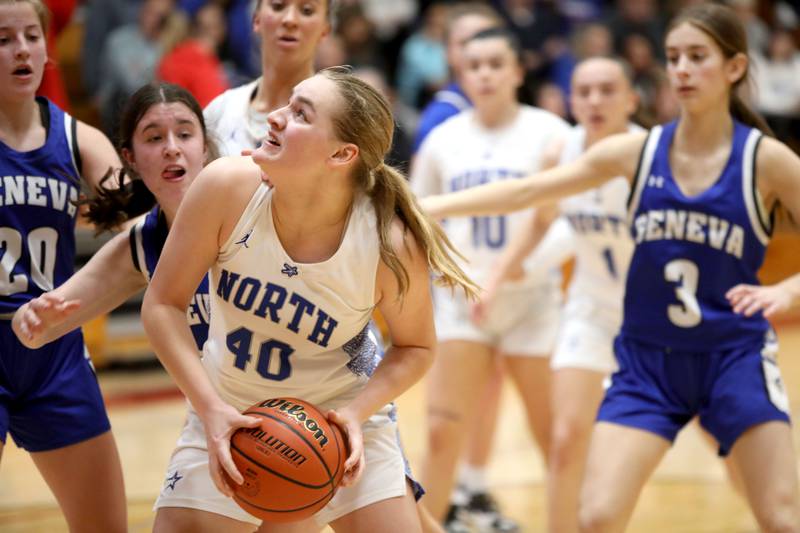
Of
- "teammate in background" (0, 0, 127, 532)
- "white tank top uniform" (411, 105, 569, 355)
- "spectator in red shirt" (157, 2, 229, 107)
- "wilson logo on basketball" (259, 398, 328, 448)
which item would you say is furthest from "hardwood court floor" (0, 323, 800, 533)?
"wilson logo on basketball" (259, 398, 328, 448)

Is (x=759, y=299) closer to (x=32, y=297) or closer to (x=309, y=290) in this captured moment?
(x=309, y=290)

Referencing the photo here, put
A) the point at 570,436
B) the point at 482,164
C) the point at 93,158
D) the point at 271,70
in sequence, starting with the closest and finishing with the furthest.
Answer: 1. the point at 93,158
2. the point at 271,70
3. the point at 570,436
4. the point at 482,164

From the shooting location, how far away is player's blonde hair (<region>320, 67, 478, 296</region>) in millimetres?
3367

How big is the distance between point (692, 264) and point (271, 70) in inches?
68.7

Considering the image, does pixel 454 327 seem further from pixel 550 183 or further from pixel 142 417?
pixel 142 417

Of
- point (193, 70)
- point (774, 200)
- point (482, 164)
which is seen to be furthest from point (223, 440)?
point (193, 70)

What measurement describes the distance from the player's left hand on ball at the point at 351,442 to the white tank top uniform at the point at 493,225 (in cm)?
255

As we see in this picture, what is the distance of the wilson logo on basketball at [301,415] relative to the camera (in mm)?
3232

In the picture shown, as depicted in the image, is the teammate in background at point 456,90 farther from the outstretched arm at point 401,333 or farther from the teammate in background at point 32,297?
the outstretched arm at point 401,333

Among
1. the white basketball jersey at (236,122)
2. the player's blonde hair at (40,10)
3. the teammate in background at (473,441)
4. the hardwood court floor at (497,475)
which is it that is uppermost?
the player's blonde hair at (40,10)

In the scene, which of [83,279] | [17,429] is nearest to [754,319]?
[83,279]

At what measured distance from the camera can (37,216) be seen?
4008mm

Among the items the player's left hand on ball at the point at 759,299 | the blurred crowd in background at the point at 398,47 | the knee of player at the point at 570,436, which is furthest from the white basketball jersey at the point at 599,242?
the blurred crowd in background at the point at 398,47

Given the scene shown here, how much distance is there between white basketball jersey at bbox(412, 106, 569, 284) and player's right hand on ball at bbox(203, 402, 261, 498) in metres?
2.92
